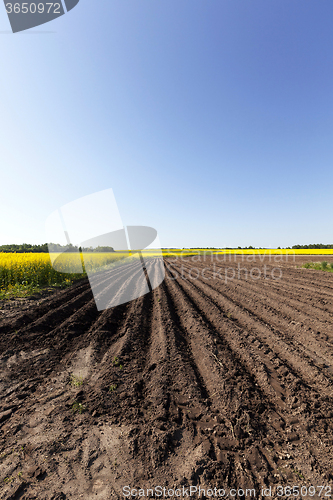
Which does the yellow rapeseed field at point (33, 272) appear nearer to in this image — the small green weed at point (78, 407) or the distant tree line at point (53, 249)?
the distant tree line at point (53, 249)

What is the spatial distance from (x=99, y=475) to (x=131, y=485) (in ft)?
1.22

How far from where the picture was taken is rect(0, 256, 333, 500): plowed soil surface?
2158 millimetres

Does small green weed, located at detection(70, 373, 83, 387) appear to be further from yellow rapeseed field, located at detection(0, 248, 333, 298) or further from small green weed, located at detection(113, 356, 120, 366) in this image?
yellow rapeseed field, located at detection(0, 248, 333, 298)

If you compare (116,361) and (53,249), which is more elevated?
(53,249)

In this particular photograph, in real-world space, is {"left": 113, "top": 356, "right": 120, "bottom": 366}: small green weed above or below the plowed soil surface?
above

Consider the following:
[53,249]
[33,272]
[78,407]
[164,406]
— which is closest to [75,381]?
[78,407]

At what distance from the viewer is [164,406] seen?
3109mm

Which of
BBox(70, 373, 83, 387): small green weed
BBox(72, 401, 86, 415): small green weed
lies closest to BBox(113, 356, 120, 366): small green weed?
BBox(70, 373, 83, 387): small green weed

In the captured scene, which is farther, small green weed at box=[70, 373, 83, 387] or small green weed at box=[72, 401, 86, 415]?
small green weed at box=[70, 373, 83, 387]

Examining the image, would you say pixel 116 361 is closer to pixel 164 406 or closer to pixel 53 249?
pixel 164 406

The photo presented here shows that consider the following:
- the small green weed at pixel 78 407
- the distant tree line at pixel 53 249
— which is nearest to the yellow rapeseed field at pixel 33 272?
the distant tree line at pixel 53 249

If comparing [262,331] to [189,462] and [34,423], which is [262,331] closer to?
[189,462]

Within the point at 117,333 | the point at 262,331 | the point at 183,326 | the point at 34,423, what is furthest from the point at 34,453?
the point at 262,331

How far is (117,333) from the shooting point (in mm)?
6004
